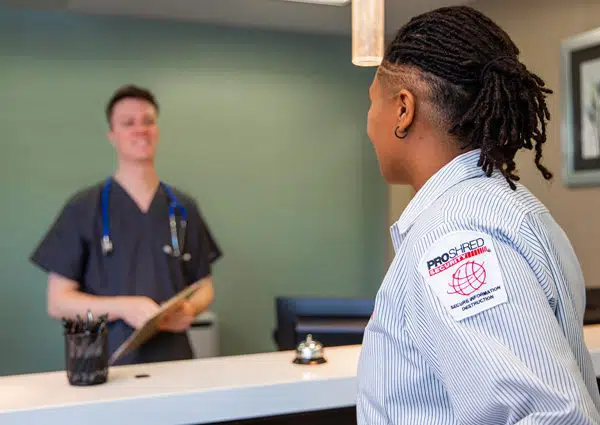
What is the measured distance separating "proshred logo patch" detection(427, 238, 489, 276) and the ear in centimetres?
18

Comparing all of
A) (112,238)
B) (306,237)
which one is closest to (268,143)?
(306,237)

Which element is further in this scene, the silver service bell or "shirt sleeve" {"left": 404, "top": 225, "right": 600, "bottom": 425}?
the silver service bell

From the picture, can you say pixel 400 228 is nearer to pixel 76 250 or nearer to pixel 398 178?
pixel 398 178

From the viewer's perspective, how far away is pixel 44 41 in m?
4.02

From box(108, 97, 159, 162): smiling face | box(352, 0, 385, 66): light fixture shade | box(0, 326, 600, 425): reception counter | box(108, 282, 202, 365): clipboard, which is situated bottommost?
box(0, 326, 600, 425): reception counter

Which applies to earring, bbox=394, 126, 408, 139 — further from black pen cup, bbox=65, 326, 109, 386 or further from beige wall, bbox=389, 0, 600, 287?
beige wall, bbox=389, 0, 600, 287

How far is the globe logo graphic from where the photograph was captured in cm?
74

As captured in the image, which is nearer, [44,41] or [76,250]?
[76,250]

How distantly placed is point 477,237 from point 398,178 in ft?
0.64

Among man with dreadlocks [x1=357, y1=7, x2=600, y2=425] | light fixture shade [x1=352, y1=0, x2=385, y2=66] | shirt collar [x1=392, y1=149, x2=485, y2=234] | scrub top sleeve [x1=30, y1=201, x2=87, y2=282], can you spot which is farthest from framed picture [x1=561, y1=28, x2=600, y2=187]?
shirt collar [x1=392, y1=149, x2=485, y2=234]

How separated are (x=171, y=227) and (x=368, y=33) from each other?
90cm

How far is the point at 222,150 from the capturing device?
4359 mm

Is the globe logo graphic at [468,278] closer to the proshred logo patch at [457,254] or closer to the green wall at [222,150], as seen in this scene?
the proshred logo patch at [457,254]

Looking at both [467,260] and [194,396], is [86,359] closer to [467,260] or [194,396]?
[194,396]
